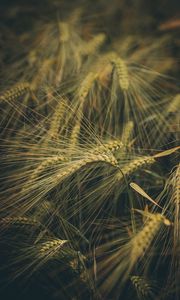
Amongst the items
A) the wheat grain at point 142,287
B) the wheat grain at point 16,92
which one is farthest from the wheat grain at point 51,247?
the wheat grain at point 16,92

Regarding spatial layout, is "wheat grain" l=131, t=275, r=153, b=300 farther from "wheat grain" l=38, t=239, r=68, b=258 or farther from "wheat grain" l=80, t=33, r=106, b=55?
"wheat grain" l=80, t=33, r=106, b=55

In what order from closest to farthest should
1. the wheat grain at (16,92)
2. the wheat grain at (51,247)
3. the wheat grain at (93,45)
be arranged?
the wheat grain at (51,247) < the wheat grain at (16,92) < the wheat grain at (93,45)

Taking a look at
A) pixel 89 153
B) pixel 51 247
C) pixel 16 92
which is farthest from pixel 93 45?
pixel 51 247

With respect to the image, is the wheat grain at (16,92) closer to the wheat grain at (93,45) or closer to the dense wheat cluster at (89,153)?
the dense wheat cluster at (89,153)

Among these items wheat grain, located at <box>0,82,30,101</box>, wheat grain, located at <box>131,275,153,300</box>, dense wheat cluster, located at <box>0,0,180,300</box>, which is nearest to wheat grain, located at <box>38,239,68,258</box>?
dense wheat cluster, located at <box>0,0,180,300</box>

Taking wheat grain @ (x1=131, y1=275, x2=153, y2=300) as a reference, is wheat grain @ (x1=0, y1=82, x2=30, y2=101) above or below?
above

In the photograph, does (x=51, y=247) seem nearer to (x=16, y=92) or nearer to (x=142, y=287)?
(x=142, y=287)

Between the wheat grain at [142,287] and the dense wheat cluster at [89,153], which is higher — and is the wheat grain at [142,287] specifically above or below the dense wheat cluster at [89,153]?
below

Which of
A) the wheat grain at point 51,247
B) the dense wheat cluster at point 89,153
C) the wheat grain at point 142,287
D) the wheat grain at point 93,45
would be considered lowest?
the wheat grain at point 142,287

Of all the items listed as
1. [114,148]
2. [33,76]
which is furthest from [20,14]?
[114,148]
